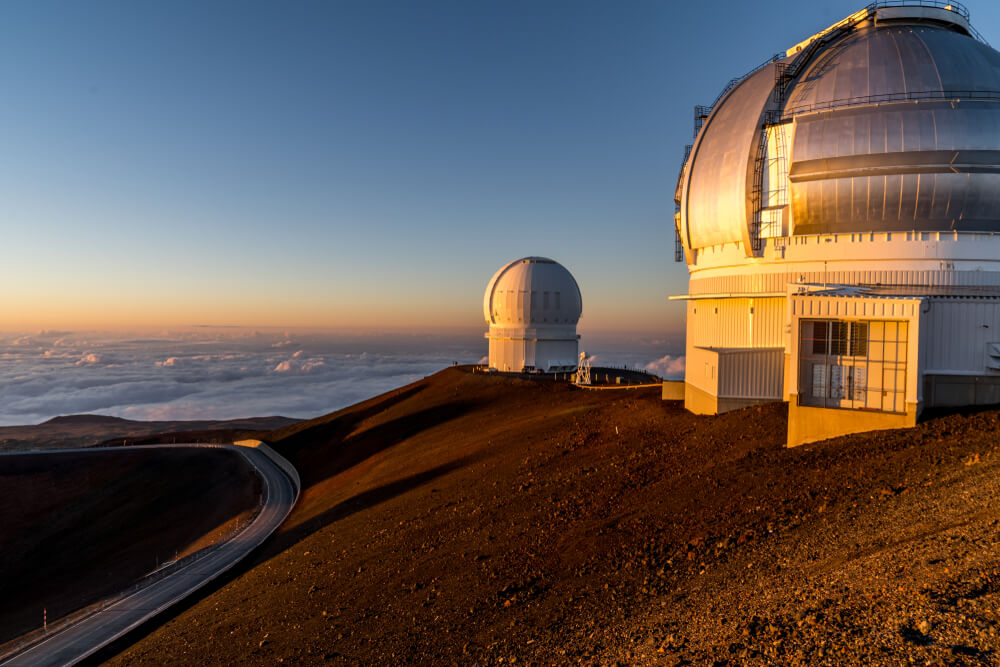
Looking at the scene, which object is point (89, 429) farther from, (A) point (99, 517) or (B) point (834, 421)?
(B) point (834, 421)

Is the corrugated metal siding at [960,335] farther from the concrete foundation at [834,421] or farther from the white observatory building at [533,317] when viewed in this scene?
the white observatory building at [533,317]

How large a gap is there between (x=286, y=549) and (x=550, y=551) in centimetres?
1041

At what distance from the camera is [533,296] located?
144 ft

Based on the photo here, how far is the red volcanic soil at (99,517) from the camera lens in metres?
22.7

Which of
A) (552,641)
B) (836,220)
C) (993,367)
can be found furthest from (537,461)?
(993,367)

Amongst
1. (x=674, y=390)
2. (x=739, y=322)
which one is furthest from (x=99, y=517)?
(x=739, y=322)

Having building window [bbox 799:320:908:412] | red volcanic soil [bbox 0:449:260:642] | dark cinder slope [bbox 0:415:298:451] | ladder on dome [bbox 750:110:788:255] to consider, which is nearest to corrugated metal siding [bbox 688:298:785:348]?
ladder on dome [bbox 750:110:788:255]

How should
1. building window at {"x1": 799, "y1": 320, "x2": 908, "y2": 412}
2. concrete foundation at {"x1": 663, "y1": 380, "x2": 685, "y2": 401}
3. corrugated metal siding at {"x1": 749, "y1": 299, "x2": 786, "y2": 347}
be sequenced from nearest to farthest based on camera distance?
1. building window at {"x1": 799, "y1": 320, "x2": 908, "y2": 412}
2. corrugated metal siding at {"x1": 749, "y1": 299, "x2": 786, "y2": 347}
3. concrete foundation at {"x1": 663, "y1": 380, "x2": 685, "y2": 401}

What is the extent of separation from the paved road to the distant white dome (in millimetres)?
23502

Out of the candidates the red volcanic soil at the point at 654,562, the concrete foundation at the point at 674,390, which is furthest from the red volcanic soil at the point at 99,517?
the concrete foundation at the point at 674,390

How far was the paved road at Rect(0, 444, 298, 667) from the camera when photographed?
14.1 metres

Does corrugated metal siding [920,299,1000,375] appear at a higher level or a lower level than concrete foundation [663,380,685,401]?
higher

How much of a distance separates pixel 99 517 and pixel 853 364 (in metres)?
33.7

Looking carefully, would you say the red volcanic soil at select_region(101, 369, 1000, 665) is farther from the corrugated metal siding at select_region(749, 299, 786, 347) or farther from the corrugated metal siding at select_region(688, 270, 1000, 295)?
the corrugated metal siding at select_region(688, 270, 1000, 295)
